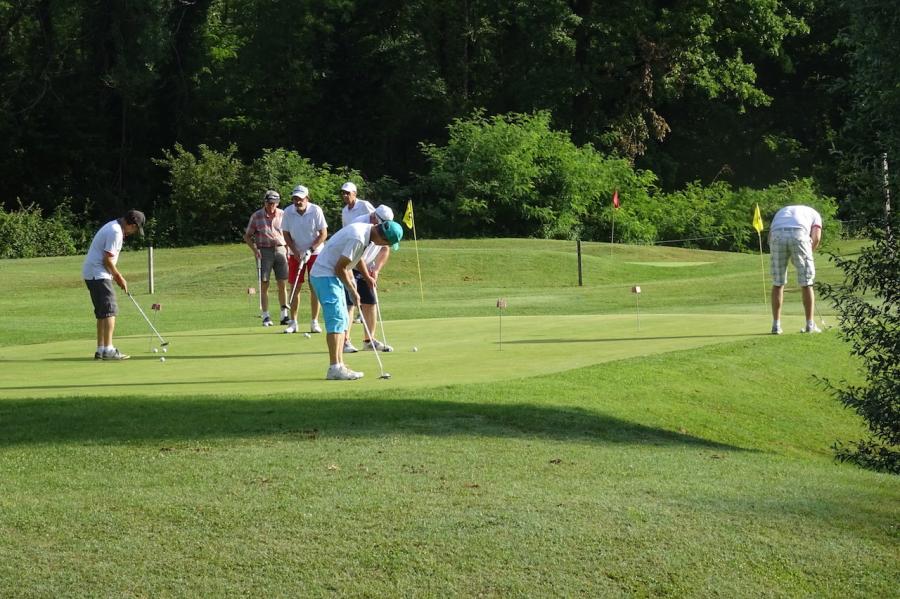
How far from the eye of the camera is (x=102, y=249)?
1562 centimetres

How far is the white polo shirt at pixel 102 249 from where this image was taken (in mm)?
15547

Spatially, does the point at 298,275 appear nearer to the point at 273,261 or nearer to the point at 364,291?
the point at 273,261

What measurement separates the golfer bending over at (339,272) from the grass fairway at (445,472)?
42 cm

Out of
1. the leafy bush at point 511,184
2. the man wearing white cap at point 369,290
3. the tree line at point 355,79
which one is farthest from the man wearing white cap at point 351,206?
the tree line at point 355,79

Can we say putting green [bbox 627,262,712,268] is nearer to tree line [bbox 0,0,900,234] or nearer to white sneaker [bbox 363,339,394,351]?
tree line [bbox 0,0,900,234]

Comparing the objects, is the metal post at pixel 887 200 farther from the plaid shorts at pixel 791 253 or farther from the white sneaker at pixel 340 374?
the plaid shorts at pixel 791 253

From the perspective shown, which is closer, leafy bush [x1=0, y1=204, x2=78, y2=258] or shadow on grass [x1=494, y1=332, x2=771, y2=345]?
shadow on grass [x1=494, y1=332, x2=771, y2=345]

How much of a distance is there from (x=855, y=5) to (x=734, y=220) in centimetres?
4423

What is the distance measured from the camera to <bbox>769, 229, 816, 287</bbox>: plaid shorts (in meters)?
17.3

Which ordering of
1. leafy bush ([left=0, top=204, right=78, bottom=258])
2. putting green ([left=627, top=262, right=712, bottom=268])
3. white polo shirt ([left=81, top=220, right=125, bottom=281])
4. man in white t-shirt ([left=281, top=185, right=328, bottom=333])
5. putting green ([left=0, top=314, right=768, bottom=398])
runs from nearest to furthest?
putting green ([left=0, top=314, right=768, bottom=398]) → white polo shirt ([left=81, top=220, right=125, bottom=281]) → man in white t-shirt ([left=281, top=185, right=328, bottom=333]) → putting green ([left=627, top=262, right=712, bottom=268]) → leafy bush ([left=0, top=204, right=78, bottom=258])

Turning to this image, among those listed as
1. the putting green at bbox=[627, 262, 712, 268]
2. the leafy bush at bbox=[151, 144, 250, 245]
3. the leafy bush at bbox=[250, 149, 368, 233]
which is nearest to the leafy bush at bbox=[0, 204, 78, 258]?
the leafy bush at bbox=[151, 144, 250, 245]

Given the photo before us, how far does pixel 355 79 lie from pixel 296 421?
55.4m

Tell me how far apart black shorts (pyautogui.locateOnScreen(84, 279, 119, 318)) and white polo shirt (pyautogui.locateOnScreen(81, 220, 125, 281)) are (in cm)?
8

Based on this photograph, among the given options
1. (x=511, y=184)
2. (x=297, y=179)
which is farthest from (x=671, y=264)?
(x=297, y=179)
